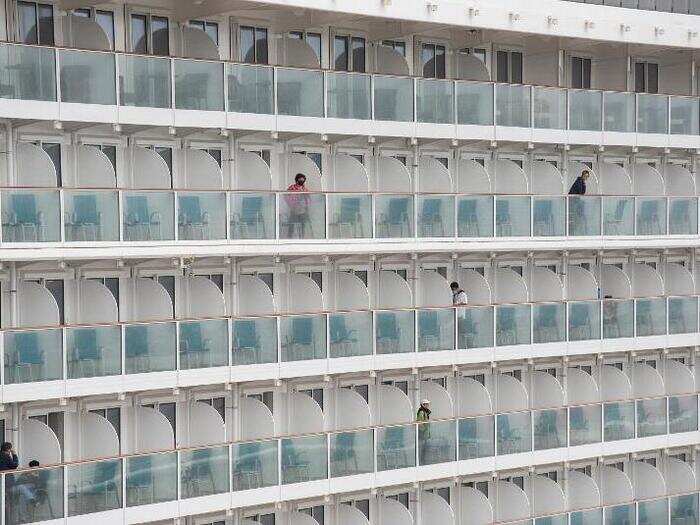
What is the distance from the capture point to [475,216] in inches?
1383

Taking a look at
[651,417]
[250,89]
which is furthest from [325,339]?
[651,417]

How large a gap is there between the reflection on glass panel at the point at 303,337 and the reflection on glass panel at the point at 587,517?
7667 millimetres

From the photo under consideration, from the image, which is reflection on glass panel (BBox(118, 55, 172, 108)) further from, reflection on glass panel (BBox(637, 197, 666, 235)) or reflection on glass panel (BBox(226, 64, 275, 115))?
reflection on glass panel (BBox(637, 197, 666, 235))

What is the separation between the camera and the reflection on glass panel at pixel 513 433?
36125mm

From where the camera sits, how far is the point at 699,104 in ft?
128

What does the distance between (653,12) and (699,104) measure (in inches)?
90.1

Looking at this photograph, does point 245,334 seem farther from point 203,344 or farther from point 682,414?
point 682,414

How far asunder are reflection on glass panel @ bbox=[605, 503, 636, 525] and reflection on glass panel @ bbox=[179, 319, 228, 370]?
10.5 meters

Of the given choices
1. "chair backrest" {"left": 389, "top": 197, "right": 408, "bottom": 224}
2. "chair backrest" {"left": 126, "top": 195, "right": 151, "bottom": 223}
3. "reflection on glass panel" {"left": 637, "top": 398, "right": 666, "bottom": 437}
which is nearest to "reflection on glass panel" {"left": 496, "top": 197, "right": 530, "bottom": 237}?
"chair backrest" {"left": 389, "top": 197, "right": 408, "bottom": 224}

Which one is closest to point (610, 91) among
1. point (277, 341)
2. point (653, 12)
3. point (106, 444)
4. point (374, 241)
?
point (653, 12)

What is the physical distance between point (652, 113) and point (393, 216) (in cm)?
739

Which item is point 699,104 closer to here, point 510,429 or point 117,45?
point 510,429

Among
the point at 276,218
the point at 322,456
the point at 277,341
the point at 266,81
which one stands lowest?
the point at 322,456

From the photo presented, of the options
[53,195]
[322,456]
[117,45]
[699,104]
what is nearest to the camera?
[53,195]
